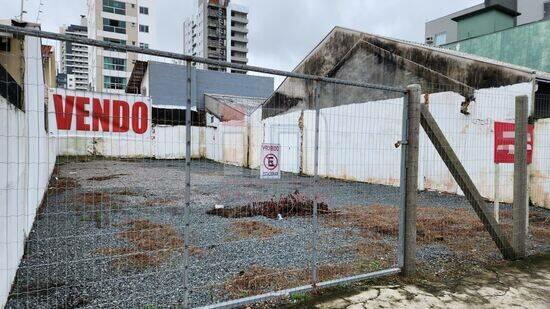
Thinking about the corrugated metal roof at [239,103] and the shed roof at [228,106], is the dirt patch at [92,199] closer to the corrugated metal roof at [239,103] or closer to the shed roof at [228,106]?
the shed roof at [228,106]

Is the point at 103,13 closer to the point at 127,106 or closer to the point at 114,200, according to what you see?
the point at 114,200

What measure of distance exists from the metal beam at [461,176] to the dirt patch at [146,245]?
356 cm

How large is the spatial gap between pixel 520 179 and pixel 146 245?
5.45 meters

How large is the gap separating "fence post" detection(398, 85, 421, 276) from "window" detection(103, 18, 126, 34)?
55861mm

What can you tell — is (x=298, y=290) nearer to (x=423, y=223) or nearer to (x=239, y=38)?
(x=423, y=223)

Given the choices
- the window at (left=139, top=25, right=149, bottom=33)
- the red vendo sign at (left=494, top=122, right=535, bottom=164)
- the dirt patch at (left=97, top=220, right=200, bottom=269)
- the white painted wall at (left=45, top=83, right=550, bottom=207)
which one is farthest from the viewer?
the window at (left=139, top=25, right=149, bottom=33)

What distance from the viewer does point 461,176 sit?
461cm

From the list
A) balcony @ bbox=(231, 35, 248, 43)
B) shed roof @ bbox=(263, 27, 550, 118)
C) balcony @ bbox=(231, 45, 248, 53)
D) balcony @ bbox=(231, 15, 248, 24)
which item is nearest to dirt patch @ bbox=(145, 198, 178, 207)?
shed roof @ bbox=(263, 27, 550, 118)

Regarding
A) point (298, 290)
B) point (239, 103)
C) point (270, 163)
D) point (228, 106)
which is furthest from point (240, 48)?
point (298, 290)

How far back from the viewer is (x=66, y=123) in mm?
2615

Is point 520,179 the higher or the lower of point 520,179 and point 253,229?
the higher

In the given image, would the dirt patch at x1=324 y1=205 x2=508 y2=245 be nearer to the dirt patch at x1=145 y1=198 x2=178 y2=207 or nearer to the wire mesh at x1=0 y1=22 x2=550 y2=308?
the wire mesh at x1=0 y1=22 x2=550 y2=308

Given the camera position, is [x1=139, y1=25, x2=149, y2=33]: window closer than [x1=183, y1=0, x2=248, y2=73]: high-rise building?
Yes

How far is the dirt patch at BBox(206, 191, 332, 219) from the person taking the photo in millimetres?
8172
